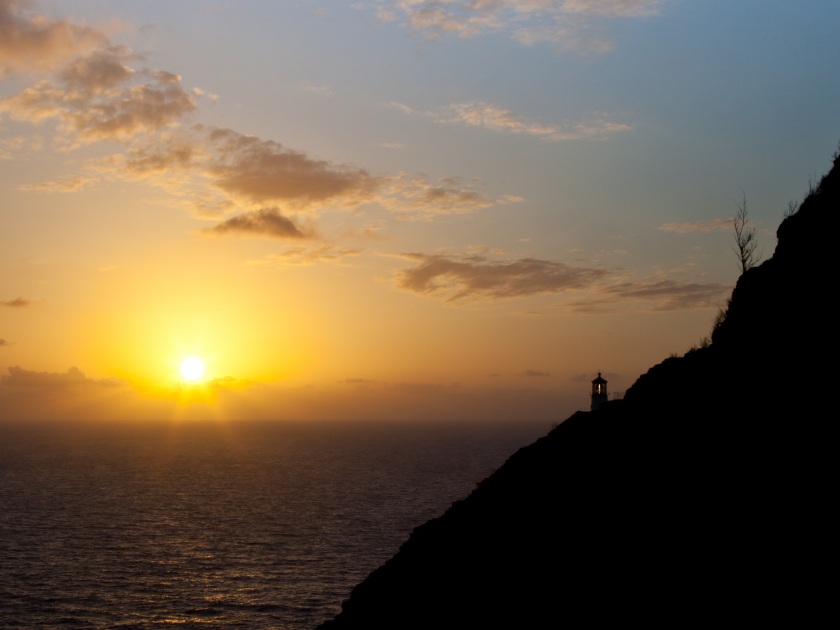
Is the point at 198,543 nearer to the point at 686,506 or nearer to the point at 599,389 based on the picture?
the point at 599,389

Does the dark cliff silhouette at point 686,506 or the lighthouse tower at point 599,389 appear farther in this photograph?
the lighthouse tower at point 599,389

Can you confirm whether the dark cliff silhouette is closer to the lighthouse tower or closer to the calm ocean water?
the lighthouse tower

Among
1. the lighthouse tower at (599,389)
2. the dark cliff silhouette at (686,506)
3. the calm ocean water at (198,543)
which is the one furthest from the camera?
the calm ocean water at (198,543)

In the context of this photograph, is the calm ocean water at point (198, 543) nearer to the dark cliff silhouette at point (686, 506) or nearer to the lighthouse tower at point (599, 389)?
the lighthouse tower at point (599, 389)

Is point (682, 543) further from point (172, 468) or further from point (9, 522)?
point (172, 468)

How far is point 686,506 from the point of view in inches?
998

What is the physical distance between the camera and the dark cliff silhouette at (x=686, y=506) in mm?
21391

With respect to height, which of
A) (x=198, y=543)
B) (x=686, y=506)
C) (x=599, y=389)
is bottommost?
(x=198, y=543)

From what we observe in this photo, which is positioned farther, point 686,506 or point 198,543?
point 198,543

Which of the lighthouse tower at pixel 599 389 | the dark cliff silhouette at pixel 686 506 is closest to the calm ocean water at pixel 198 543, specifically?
the lighthouse tower at pixel 599 389

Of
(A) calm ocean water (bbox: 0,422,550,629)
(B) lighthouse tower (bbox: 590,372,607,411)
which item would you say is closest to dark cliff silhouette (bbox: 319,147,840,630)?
(B) lighthouse tower (bbox: 590,372,607,411)

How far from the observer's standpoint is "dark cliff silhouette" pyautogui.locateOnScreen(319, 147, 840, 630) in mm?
21391

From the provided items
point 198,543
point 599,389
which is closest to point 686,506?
point 599,389

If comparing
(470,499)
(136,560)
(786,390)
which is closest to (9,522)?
(136,560)
